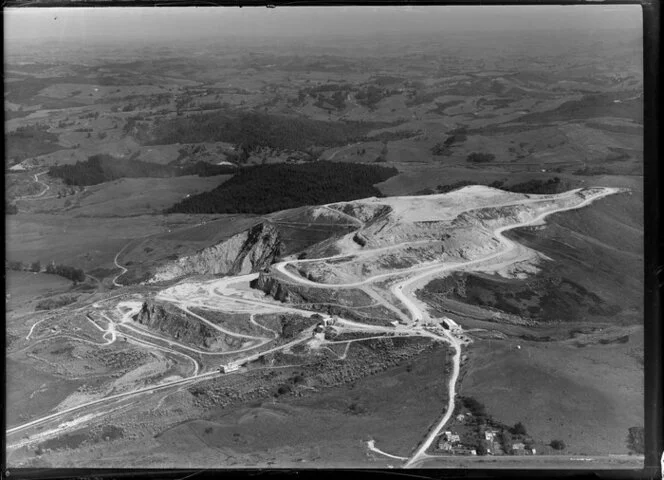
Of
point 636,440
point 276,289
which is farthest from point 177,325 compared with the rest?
point 636,440

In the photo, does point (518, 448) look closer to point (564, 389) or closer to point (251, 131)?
point (564, 389)

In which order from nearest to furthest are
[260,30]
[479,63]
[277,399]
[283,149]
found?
[277,399], [260,30], [479,63], [283,149]

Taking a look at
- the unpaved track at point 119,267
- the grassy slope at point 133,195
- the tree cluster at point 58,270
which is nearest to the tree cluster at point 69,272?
the tree cluster at point 58,270

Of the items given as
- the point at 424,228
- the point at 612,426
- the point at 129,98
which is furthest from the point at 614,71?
the point at 129,98

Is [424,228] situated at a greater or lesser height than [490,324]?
greater

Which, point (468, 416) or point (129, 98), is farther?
point (129, 98)

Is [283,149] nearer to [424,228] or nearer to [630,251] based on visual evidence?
[424,228]

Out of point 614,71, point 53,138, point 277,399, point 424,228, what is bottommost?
point 277,399
